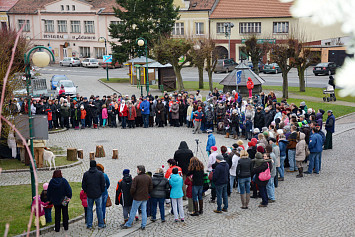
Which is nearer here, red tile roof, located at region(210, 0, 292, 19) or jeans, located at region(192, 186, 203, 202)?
jeans, located at region(192, 186, 203, 202)

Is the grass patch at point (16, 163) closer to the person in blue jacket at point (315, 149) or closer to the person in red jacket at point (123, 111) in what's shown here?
the person in red jacket at point (123, 111)

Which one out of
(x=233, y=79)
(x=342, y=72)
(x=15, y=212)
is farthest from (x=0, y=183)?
(x=233, y=79)

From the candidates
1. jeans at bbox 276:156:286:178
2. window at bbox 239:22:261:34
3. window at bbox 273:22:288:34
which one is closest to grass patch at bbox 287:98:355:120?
jeans at bbox 276:156:286:178

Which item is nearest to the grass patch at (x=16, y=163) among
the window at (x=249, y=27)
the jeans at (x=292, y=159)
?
the jeans at (x=292, y=159)

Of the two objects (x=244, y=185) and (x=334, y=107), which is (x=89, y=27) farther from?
(x=244, y=185)

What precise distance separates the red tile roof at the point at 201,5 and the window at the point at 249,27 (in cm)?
544

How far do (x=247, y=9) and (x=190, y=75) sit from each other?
11.4m

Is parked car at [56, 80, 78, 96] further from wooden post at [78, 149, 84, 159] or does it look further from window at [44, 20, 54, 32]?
window at [44, 20, 54, 32]

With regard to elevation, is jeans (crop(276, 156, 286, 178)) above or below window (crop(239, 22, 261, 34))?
below

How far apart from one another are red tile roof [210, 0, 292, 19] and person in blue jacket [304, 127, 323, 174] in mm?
35363

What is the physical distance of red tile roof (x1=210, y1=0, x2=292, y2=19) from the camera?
51.5 meters

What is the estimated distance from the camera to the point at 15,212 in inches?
474

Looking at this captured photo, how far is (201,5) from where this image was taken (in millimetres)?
61656

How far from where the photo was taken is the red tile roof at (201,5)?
61062 millimetres
